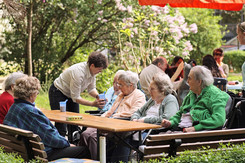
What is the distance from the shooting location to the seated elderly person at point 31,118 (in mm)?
4402

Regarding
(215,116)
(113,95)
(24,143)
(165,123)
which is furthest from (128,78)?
(24,143)

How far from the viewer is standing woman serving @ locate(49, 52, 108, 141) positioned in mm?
6242

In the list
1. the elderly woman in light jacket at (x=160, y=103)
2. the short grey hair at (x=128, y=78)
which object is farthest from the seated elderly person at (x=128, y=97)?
the elderly woman in light jacket at (x=160, y=103)

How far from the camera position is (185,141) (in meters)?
4.15

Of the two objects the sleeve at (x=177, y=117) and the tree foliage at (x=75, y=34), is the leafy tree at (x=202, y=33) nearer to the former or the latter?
the tree foliage at (x=75, y=34)

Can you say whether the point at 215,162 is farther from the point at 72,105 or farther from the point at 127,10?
the point at 127,10

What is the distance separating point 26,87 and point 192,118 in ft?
6.42

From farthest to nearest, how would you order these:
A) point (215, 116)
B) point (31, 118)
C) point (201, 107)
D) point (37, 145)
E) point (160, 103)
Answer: point (160, 103)
point (201, 107)
point (215, 116)
point (31, 118)
point (37, 145)

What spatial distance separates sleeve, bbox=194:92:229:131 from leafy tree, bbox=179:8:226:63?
19386 mm

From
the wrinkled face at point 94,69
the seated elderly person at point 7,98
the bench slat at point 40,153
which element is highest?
the wrinkled face at point 94,69

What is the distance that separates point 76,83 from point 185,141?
8.61 ft

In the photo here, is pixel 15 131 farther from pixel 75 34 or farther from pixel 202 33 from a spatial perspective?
pixel 202 33

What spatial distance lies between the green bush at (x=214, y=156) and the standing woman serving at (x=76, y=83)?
2.21 metres

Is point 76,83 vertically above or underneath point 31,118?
above
